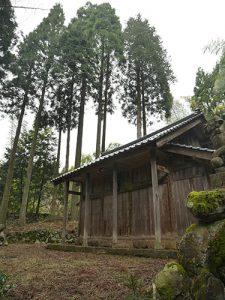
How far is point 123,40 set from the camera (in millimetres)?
24141

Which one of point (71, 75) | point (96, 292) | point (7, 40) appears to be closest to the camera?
point (96, 292)

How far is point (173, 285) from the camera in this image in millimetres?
2826

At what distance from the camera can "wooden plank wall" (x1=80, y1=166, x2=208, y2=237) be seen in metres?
8.63

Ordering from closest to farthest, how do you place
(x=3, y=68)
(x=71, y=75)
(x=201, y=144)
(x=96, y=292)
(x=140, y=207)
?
(x=96, y=292) → (x=140, y=207) → (x=201, y=144) → (x=3, y=68) → (x=71, y=75)

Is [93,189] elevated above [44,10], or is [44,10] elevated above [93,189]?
[44,10]

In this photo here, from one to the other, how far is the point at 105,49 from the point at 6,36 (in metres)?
10.5

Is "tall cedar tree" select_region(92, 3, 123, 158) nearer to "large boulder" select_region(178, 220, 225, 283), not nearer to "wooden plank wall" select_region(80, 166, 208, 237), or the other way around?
"wooden plank wall" select_region(80, 166, 208, 237)

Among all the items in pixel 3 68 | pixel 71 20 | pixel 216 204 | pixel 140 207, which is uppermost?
pixel 71 20

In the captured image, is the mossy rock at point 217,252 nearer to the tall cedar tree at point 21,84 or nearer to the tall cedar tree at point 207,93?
the tall cedar tree at point 21,84

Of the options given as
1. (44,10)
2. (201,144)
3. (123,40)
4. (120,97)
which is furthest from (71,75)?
(44,10)

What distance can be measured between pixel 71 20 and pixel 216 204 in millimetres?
26776

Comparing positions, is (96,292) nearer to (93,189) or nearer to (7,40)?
(93,189)

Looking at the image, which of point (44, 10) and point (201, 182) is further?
point (201, 182)

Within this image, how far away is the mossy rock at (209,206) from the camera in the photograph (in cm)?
306
